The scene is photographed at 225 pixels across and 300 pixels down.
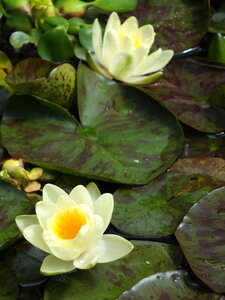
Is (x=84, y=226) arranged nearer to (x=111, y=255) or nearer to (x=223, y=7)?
(x=111, y=255)

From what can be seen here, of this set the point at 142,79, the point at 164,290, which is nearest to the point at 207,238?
the point at 164,290

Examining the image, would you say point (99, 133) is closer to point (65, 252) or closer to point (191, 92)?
point (191, 92)

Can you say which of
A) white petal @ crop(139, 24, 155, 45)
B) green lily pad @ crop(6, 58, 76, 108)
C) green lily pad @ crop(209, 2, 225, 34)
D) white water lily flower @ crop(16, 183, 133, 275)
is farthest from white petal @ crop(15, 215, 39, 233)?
green lily pad @ crop(209, 2, 225, 34)

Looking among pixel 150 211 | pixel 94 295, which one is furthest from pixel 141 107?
pixel 94 295

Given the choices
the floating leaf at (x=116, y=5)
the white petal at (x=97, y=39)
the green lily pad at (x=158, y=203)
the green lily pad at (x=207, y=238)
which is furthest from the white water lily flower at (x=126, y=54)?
the green lily pad at (x=207, y=238)

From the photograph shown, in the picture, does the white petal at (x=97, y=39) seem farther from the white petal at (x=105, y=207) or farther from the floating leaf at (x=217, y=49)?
the white petal at (x=105, y=207)

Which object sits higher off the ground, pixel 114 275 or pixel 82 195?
pixel 82 195
